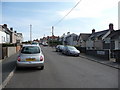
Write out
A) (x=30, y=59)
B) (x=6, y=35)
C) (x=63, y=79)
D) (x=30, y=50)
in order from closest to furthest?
1. (x=63, y=79)
2. (x=30, y=59)
3. (x=30, y=50)
4. (x=6, y=35)

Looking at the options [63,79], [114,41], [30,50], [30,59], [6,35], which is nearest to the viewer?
[63,79]

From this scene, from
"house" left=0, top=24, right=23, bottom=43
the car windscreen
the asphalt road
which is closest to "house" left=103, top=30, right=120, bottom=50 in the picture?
the asphalt road

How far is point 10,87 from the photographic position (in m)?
5.87

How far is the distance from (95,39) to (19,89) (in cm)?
3626

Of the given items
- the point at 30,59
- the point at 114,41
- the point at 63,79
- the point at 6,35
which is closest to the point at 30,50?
the point at 30,59

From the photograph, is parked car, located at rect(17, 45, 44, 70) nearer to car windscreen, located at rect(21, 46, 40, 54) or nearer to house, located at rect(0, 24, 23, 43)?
car windscreen, located at rect(21, 46, 40, 54)

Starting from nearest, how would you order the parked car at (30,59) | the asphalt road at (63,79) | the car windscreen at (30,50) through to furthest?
the asphalt road at (63,79) → the parked car at (30,59) → the car windscreen at (30,50)

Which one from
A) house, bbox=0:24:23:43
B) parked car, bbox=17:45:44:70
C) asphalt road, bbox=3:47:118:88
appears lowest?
asphalt road, bbox=3:47:118:88

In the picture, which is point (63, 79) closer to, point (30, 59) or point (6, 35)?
point (30, 59)

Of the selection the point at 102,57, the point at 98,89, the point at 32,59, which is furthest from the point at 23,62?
the point at 102,57

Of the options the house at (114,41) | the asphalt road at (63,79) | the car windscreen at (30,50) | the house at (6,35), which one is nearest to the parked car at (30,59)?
the car windscreen at (30,50)

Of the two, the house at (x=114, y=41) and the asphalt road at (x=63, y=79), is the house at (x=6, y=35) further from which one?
the asphalt road at (x=63, y=79)

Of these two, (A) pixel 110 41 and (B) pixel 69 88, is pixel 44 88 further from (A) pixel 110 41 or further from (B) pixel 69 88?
(A) pixel 110 41

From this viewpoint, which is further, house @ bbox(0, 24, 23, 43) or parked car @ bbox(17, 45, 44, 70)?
house @ bbox(0, 24, 23, 43)
